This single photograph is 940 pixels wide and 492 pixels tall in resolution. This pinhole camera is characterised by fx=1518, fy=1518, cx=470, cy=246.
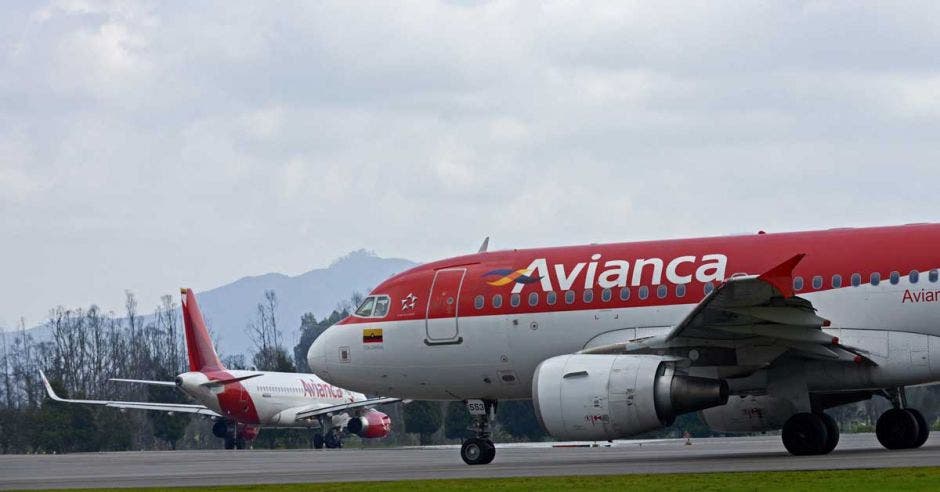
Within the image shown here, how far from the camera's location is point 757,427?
2733 cm

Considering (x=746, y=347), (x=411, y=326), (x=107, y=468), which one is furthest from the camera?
(x=107, y=468)

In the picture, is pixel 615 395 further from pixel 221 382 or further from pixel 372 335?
pixel 221 382

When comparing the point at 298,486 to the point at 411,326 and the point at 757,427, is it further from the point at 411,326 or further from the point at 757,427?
the point at 757,427

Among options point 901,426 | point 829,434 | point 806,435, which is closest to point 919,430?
point 901,426

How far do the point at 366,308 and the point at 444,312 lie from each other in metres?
1.95

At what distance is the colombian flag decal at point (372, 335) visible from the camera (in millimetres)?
29141

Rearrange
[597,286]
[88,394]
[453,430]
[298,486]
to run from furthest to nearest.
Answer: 1. [88,394]
2. [453,430]
3. [597,286]
4. [298,486]

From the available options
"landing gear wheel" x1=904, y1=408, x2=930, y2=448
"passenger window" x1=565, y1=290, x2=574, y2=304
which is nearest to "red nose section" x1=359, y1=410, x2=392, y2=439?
"passenger window" x1=565, y1=290, x2=574, y2=304

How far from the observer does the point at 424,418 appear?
7250 cm

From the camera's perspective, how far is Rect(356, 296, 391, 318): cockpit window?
2934cm

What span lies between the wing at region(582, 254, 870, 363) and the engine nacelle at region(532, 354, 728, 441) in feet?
2.35

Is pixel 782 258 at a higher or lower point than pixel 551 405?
higher

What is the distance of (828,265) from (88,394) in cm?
8002

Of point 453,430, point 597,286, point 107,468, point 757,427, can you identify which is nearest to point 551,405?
point 597,286
